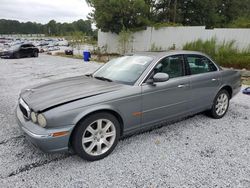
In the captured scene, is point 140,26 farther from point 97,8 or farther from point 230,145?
point 230,145

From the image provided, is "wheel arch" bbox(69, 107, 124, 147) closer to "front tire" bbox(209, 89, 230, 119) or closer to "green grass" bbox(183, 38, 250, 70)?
"front tire" bbox(209, 89, 230, 119)

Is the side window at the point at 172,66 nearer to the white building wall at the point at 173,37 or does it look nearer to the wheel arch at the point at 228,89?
the wheel arch at the point at 228,89

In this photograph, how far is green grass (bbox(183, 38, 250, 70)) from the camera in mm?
9844

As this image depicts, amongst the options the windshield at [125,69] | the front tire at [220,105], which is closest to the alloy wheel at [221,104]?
the front tire at [220,105]

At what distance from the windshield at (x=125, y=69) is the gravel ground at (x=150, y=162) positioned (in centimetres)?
99

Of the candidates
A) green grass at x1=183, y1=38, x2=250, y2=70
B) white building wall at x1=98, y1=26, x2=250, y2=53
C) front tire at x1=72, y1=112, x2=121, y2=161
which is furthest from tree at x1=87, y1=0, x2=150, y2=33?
front tire at x1=72, y1=112, x2=121, y2=161

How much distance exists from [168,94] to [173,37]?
12.5 m

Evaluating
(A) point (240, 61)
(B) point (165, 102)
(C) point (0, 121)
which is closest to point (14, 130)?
(C) point (0, 121)

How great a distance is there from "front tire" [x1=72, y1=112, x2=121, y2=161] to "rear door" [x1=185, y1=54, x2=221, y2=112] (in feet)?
5.35

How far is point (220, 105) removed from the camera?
4266 mm

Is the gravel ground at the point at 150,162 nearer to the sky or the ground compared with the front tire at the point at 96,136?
nearer to the ground

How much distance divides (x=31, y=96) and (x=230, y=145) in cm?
304

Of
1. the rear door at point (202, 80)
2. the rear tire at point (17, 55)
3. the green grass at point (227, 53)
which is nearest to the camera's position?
the rear door at point (202, 80)

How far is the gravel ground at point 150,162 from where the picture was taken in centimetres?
241
